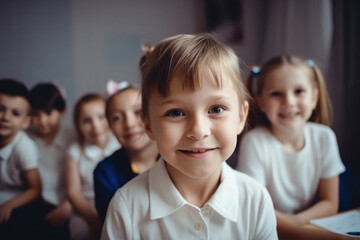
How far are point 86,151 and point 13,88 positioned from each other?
0.34 metres

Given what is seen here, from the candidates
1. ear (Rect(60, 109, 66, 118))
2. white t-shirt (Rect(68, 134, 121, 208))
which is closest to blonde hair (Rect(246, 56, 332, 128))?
white t-shirt (Rect(68, 134, 121, 208))

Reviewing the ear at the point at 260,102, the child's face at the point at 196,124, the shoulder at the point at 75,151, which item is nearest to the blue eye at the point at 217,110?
the child's face at the point at 196,124

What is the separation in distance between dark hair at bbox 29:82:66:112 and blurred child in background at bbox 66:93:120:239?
0.07 meters

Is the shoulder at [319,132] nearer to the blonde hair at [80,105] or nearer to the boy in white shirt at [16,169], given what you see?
the blonde hair at [80,105]

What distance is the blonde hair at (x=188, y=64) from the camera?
1.52 ft

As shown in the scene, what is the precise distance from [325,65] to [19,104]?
93cm

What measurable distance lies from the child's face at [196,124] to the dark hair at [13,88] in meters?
0.48

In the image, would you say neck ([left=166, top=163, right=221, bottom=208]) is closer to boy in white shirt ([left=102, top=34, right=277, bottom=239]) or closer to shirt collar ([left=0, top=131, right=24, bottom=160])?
boy in white shirt ([left=102, top=34, right=277, bottom=239])

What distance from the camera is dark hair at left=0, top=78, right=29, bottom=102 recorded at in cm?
77

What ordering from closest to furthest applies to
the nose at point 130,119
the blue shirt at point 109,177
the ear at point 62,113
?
the blue shirt at point 109,177
the nose at point 130,119
the ear at point 62,113

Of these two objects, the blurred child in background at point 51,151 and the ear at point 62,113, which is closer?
the blurred child in background at point 51,151

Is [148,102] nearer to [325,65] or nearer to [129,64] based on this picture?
[129,64]

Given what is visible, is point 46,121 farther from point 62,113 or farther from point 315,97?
point 315,97

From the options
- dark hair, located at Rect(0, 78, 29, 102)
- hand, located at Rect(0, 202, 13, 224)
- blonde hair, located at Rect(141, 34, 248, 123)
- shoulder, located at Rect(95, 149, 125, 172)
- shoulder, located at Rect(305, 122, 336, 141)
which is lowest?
hand, located at Rect(0, 202, 13, 224)
